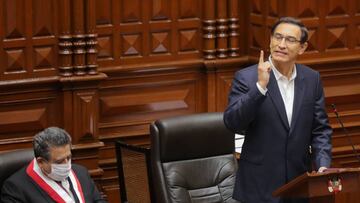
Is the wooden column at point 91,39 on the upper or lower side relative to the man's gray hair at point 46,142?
upper

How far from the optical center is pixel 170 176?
579cm

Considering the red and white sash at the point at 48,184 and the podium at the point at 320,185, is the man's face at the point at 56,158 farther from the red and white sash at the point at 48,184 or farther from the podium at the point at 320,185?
the podium at the point at 320,185

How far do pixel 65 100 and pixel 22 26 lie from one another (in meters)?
0.54

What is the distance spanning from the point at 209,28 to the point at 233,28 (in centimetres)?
19

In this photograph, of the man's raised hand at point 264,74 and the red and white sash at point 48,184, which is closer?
the man's raised hand at point 264,74

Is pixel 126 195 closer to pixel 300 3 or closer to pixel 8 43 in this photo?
pixel 8 43

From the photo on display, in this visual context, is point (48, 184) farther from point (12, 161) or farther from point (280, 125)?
point (280, 125)

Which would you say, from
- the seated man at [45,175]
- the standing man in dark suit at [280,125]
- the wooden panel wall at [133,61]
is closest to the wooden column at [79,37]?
the wooden panel wall at [133,61]

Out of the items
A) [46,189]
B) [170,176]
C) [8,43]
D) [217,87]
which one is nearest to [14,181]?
[46,189]

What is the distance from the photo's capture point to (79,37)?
660cm

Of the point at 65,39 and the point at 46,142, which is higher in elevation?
the point at 65,39

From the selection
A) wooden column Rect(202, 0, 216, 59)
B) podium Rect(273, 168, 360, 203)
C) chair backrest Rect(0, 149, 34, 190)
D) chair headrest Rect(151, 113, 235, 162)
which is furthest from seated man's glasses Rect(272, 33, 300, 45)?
wooden column Rect(202, 0, 216, 59)

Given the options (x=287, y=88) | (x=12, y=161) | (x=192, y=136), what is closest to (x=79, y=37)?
(x=192, y=136)

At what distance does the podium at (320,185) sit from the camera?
4582 millimetres
